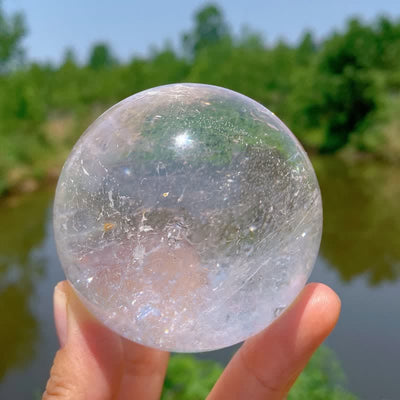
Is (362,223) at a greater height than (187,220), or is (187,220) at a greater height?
(187,220)

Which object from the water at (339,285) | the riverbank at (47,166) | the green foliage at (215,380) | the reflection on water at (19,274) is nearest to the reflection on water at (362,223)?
the water at (339,285)

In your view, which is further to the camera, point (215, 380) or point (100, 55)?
point (100, 55)

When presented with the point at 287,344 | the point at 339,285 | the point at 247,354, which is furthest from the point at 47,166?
the point at 287,344

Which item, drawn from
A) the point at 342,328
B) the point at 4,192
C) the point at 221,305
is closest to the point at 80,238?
the point at 221,305

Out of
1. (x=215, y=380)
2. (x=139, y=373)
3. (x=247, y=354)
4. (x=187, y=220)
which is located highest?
(x=187, y=220)

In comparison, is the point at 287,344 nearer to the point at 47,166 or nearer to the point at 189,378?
the point at 189,378
